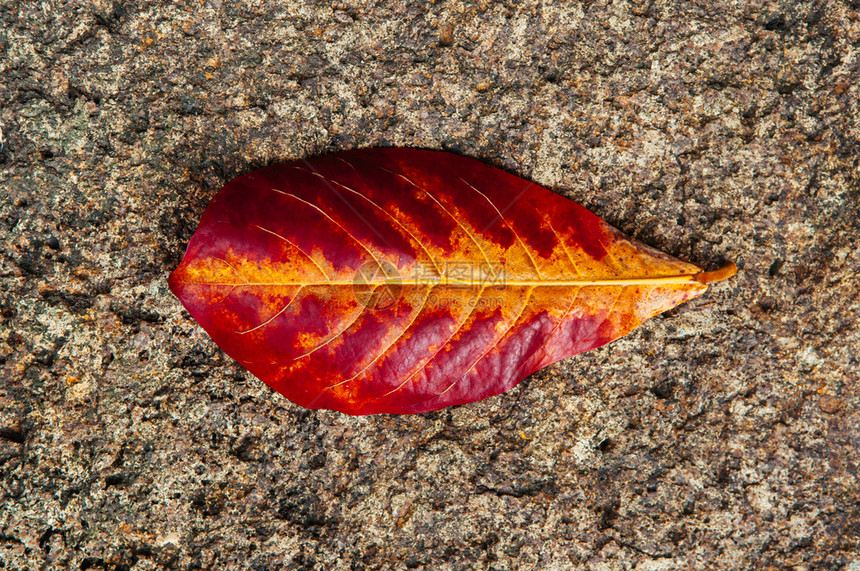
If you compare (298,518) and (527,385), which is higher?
(527,385)

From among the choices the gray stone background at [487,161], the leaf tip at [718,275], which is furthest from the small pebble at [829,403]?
the leaf tip at [718,275]

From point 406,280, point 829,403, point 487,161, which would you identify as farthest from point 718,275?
point 406,280

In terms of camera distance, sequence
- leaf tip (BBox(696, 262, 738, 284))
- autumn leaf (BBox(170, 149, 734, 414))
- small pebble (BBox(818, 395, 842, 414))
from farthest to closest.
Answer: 1. small pebble (BBox(818, 395, 842, 414))
2. leaf tip (BBox(696, 262, 738, 284))
3. autumn leaf (BBox(170, 149, 734, 414))

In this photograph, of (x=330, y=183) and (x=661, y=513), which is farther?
(x=661, y=513)

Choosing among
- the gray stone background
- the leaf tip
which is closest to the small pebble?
the gray stone background

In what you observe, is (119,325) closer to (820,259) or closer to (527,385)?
(527,385)

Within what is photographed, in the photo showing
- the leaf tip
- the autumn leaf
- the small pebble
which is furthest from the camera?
the small pebble

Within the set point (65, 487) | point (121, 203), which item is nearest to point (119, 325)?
point (121, 203)

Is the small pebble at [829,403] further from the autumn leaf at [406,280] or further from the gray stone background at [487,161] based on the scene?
the autumn leaf at [406,280]

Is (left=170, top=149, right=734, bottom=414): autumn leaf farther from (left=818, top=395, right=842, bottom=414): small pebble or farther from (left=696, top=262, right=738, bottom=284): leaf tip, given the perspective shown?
(left=818, top=395, right=842, bottom=414): small pebble
